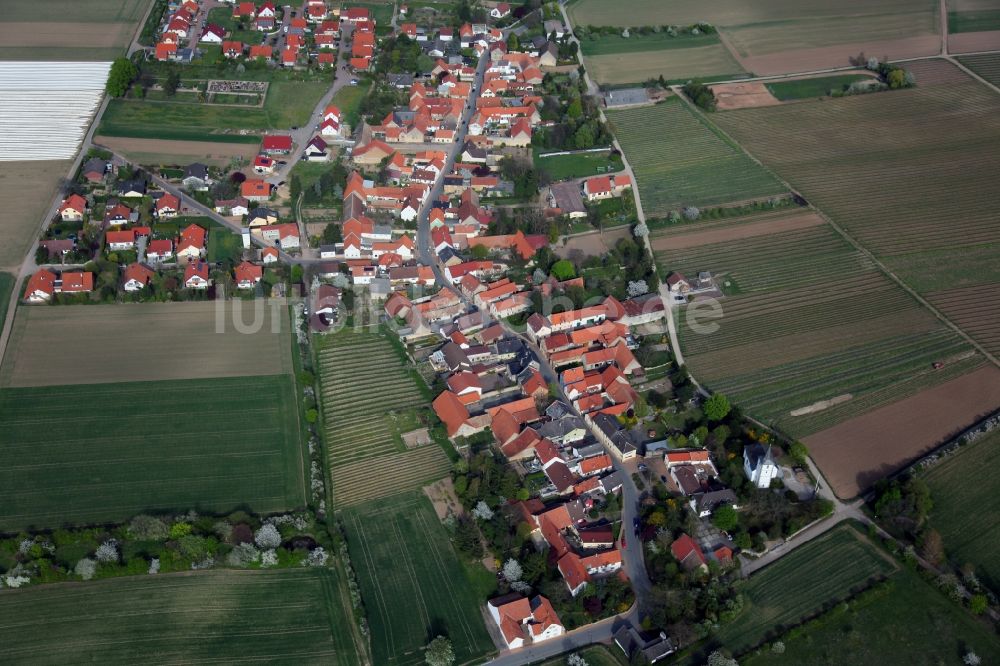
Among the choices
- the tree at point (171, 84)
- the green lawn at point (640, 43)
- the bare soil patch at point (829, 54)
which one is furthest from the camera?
the green lawn at point (640, 43)

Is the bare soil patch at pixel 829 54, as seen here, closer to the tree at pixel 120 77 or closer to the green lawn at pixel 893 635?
the tree at pixel 120 77

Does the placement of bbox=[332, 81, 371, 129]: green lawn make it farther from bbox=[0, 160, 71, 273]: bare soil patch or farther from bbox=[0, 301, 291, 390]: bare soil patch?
bbox=[0, 301, 291, 390]: bare soil patch

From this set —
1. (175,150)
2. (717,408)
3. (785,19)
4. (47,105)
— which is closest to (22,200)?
(175,150)

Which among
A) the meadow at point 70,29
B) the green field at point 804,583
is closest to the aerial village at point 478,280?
the green field at point 804,583

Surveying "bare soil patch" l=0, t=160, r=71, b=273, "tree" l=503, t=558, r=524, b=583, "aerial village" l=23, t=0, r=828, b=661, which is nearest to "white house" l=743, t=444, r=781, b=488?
"aerial village" l=23, t=0, r=828, b=661

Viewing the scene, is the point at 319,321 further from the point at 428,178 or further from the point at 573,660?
the point at 573,660

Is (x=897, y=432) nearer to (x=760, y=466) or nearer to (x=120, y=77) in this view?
(x=760, y=466)
